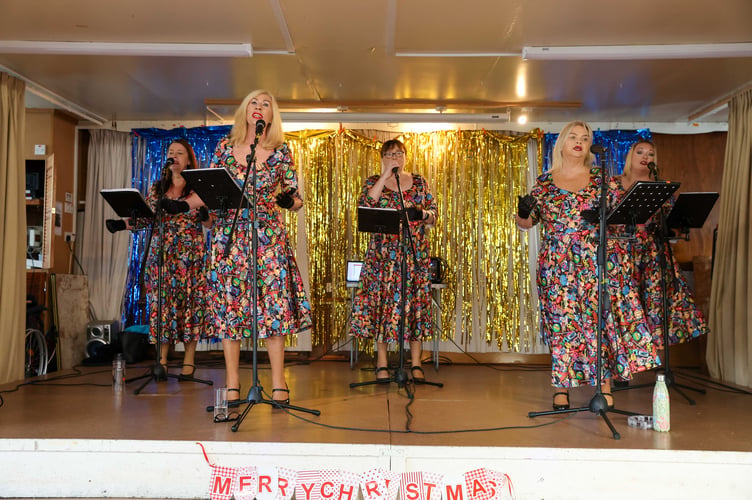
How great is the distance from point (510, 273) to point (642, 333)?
301cm

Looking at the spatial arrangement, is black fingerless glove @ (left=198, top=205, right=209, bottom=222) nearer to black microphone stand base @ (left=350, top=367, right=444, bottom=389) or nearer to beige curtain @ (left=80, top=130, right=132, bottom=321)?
black microphone stand base @ (left=350, top=367, right=444, bottom=389)

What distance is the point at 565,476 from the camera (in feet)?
8.87

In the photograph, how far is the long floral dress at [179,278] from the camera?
4781mm

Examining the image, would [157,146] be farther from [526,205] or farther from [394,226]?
[526,205]

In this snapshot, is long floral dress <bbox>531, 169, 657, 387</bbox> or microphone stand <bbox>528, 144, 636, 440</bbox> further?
long floral dress <bbox>531, 169, 657, 387</bbox>

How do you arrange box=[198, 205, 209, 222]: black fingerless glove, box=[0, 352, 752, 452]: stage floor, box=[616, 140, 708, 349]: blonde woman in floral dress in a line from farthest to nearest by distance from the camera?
box=[616, 140, 708, 349]: blonde woman in floral dress, box=[198, 205, 209, 222]: black fingerless glove, box=[0, 352, 752, 452]: stage floor

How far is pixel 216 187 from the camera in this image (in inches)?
121

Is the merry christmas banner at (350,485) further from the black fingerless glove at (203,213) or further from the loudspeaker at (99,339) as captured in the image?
the loudspeaker at (99,339)

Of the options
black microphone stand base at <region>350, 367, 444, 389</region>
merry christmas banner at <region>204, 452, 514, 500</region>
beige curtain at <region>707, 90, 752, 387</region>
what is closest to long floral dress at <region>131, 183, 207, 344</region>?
black microphone stand base at <region>350, 367, 444, 389</region>

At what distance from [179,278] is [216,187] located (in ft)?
6.43

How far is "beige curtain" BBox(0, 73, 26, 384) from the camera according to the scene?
481cm

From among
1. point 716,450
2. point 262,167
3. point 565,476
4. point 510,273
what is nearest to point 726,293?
point 510,273

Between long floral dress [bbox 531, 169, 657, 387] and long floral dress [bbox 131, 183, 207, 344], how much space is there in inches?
104

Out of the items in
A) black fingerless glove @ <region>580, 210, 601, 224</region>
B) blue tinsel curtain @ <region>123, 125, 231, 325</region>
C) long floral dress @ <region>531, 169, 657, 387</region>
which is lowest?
long floral dress @ <region>531, 169, 657, 387</region>
